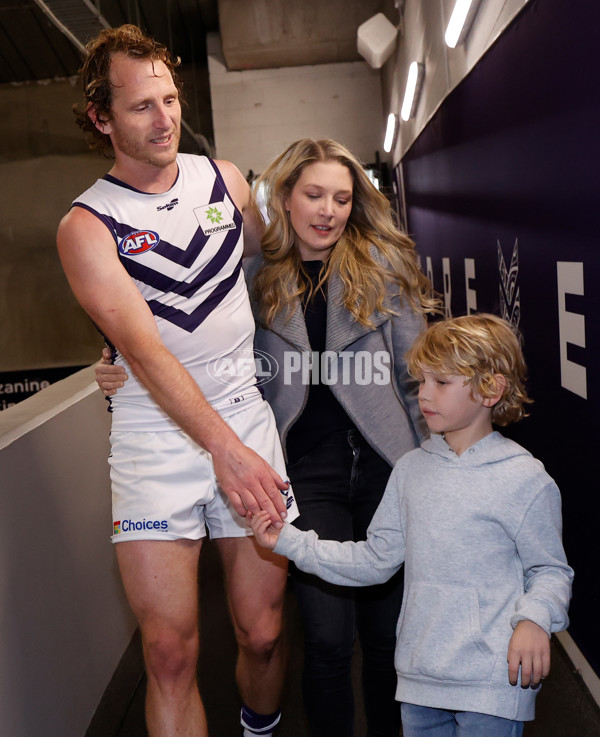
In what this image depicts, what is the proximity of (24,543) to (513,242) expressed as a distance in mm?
1843

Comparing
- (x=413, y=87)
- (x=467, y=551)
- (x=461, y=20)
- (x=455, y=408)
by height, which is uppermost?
(x=413, y=87)

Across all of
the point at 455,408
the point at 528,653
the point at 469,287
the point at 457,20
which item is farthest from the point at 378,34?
the point at 528,653

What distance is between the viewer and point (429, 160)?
4730mm

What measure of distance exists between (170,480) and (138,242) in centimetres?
55

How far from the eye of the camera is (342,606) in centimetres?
182

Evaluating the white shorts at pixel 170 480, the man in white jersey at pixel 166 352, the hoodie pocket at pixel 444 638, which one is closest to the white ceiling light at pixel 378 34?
the man in white jersey at pixel 166 352

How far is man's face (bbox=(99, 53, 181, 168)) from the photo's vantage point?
1.74m

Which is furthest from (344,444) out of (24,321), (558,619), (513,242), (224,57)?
(224,57)

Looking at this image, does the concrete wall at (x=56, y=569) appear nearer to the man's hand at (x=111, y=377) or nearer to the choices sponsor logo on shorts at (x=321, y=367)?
the man's hand at (x=111, y=377)

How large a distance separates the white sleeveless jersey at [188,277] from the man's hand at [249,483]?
0.24m

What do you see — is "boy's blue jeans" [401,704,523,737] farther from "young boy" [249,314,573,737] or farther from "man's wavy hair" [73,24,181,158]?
"man's wavy hair" [73,24,181,158]

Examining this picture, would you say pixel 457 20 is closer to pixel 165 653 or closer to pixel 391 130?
pixel 165 653

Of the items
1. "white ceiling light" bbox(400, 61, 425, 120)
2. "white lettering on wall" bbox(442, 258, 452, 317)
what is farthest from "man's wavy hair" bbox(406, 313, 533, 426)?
"white ceiling light" bbox(400, 61, 425, 120)

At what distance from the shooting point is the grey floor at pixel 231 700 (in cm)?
221
